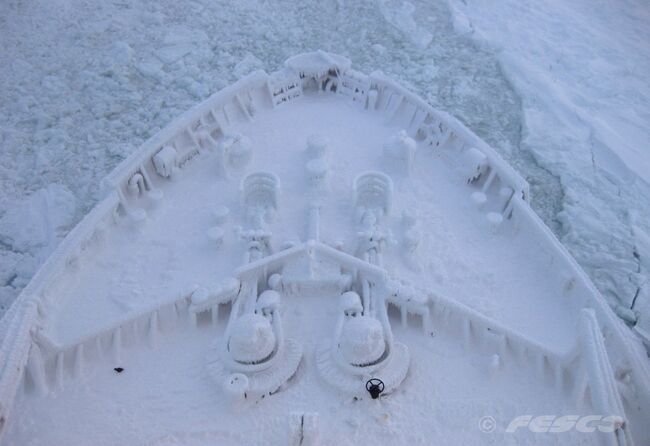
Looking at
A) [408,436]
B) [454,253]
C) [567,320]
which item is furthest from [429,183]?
[408,436]

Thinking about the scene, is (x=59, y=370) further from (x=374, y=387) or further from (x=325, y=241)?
(x=325, y=241)

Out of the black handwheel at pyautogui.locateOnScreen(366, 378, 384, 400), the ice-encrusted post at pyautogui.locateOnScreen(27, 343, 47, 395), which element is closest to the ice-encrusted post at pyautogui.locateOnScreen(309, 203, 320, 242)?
the black handwheel at pyautogui.locateOnScreen(366, 378, 384, 400)

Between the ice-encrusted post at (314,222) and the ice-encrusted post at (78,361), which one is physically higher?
the ice-encrusted post at (314,222)

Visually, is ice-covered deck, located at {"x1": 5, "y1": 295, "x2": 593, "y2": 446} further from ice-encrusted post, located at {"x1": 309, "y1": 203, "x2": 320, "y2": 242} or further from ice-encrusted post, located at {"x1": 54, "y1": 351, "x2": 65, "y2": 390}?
ice-encrusted post, located at {"x1": 309, "y1": 203, "x2": 320, "y2": 242}

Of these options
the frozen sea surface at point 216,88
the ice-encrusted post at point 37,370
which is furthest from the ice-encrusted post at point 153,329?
the frozen sea surface at point 216,88

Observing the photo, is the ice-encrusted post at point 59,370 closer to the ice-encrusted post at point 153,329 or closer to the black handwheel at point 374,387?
the ice-encrusted post at point 153,329
